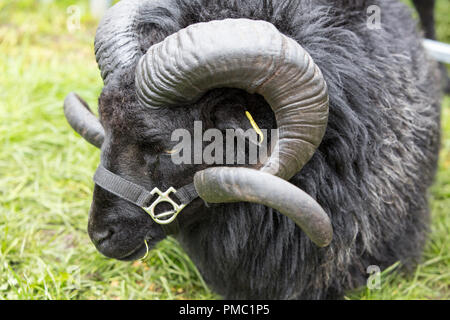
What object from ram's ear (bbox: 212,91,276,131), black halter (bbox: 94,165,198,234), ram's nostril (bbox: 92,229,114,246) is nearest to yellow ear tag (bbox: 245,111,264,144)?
ram's ear (bbox: 212,91,276,131)

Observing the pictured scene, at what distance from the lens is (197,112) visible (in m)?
2.56

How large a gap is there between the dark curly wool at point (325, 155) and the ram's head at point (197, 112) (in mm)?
12

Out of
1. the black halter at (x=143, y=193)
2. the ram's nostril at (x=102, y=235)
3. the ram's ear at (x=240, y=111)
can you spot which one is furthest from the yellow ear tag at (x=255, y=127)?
the ram's nostril at (x=102, y=235)

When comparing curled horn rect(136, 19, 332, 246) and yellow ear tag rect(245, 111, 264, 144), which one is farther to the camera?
yellow ear tag rect(245, 111, 264, 144)

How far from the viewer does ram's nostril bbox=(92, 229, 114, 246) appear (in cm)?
285

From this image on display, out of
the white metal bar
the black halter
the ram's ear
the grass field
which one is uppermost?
the ram's ear

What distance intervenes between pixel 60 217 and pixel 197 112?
2.08m

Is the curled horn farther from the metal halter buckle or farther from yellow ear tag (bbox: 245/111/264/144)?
the metal halter buckle

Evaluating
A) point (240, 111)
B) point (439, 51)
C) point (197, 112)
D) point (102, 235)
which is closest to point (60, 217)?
point (102, 235)

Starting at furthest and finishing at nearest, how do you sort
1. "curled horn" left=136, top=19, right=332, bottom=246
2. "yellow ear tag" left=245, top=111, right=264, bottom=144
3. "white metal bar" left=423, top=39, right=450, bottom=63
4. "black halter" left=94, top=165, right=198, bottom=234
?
"white metal bar" left=423, top=39, right=450, bottom=63 → "black halter" left=94, top=165, right=198, bottom=234 → "yellow ear tag" left=245, top=111, right=264, bottom=144 → "curled horn" left=136, top=19, right=332, bottom=246

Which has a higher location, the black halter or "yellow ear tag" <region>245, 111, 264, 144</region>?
"yellow ear tag" <region>245, 111, 264, 144</region>

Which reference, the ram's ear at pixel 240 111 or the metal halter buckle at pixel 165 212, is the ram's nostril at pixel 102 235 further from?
the ram's ear at pixel 240 111

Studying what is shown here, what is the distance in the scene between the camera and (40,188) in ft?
14.3
